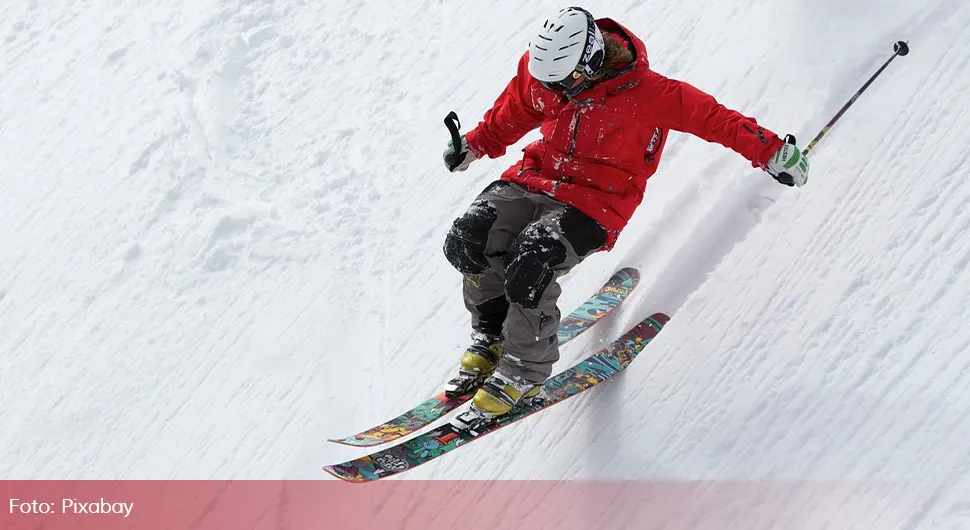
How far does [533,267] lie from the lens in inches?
155

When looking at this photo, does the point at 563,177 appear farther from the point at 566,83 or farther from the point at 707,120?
the point at 707,120

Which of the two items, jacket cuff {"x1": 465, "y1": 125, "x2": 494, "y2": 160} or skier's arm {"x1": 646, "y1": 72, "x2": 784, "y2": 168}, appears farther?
jacket cuff {"x1": 465, "y1": 125, "x2": 494, "y2": 160}

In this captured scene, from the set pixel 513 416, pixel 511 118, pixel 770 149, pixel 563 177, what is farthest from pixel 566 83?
pixel 513 416

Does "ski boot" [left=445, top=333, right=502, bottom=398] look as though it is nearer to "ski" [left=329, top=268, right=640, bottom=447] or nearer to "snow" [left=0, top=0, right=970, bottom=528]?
"ski" [left=329, top=268, right=640, bottom=447]

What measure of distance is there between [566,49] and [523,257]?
2.94ft

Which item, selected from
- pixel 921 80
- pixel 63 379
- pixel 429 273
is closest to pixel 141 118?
pixel 63 379

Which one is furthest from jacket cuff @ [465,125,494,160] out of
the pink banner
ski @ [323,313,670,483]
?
the pink banner

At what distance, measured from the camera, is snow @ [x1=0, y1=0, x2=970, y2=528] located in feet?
13.6

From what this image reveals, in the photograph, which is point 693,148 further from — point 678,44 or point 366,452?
point 366,452

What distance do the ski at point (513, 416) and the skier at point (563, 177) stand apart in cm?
11

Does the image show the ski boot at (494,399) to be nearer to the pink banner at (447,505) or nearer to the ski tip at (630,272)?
the pink banner at (447,505)

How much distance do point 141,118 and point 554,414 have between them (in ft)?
18.3

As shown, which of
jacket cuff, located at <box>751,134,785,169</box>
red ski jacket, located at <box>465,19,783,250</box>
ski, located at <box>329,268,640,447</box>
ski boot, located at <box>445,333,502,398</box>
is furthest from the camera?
ski boot, located at <box>445,333,502,398</box>

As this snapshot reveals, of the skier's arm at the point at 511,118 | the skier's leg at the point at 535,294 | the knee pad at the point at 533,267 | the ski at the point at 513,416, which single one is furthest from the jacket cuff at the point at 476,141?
the ski at the point at 513,416
